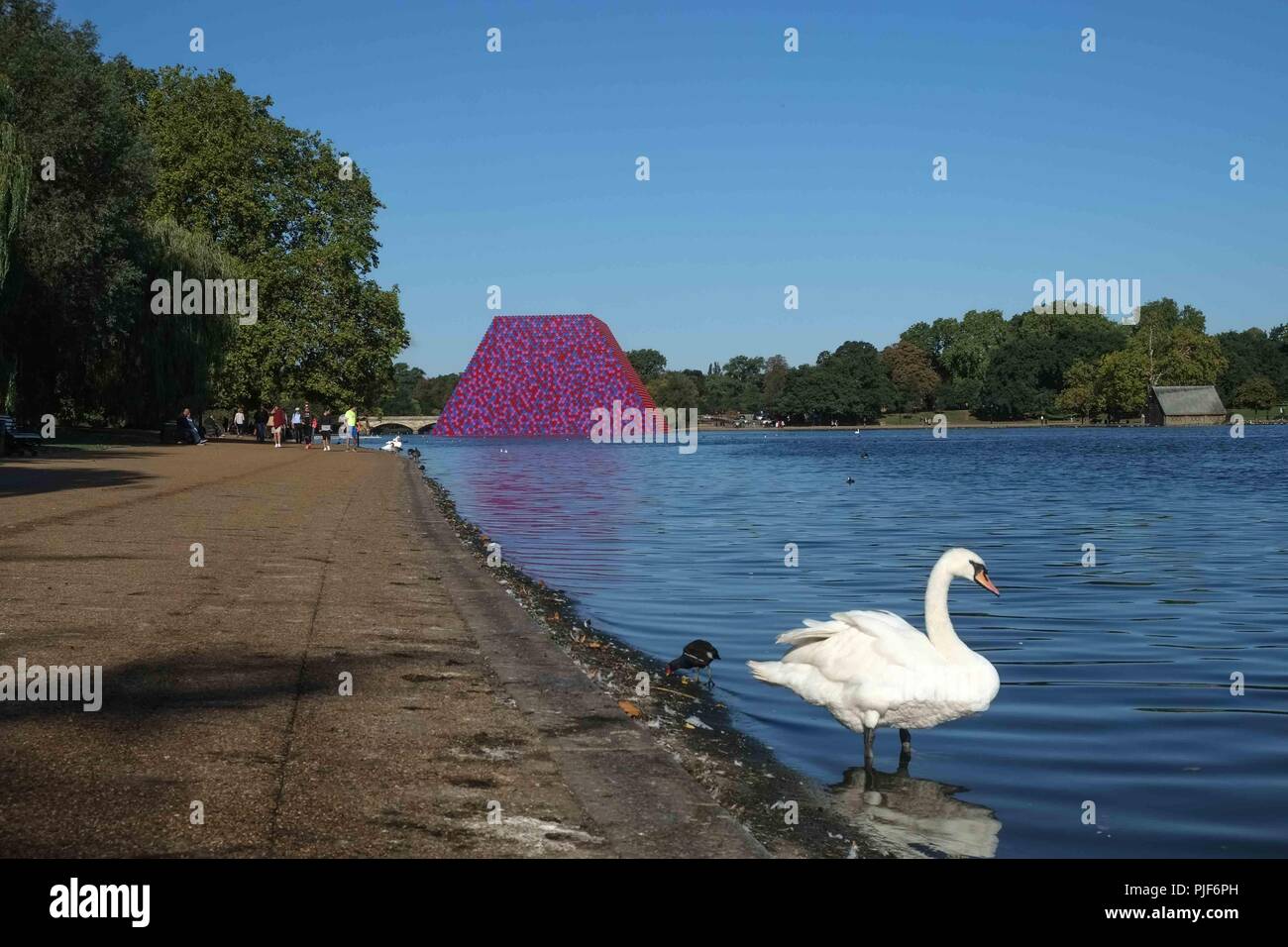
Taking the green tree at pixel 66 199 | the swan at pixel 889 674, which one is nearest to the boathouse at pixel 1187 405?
the green tree at pixel 66 199

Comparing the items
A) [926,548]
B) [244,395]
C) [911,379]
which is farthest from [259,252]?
[911,379]

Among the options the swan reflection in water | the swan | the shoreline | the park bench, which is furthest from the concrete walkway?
the park bench

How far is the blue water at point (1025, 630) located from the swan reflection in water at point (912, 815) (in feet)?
0.06

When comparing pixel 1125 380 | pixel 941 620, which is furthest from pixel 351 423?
pixel 1125 380

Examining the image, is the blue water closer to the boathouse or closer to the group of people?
the group of people

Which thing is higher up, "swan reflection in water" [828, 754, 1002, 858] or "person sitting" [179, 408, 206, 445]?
"person sitting" [179, 408, 206, 445]

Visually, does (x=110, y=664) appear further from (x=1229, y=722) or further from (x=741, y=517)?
(x=741, y=517)

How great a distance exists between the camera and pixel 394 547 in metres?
14.6

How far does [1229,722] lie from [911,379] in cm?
19122

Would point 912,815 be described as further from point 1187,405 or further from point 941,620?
point 1187,405

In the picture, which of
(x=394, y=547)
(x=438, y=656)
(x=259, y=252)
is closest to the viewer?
(x=438, y=656)

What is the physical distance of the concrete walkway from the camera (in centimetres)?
420

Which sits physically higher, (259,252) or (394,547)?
(259,252)

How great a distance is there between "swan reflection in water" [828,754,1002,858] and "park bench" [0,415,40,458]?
1285 inches
